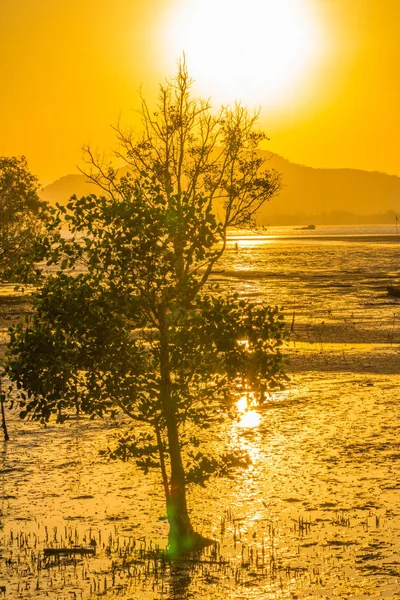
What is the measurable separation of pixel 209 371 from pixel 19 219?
6381 cm

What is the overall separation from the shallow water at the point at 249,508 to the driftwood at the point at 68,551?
0.77 feet

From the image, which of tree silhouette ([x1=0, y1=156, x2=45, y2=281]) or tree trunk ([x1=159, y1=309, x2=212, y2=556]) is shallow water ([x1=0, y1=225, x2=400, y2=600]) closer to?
tree trunk ([x1=159, y1=309, x2=212, y2=556])

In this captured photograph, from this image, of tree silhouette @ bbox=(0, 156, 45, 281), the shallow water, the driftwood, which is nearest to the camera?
the shallow water

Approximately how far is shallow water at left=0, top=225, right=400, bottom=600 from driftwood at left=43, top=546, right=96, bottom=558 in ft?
0.77

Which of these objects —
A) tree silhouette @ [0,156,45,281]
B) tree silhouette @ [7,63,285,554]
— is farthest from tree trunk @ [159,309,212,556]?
tree silhouette @ [0,156,45,281]

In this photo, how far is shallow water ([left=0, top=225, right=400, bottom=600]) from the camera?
72.0 feet

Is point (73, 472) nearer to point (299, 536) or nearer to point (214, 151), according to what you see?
point (299, 536)

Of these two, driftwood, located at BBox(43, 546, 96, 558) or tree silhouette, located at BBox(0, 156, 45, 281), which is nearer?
driftwood, located at BBox(43, 546, 96, 558)

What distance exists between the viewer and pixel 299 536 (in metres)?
24.9

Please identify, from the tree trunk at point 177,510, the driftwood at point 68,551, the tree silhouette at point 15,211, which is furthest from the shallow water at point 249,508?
the tree silhouette at point 15,211

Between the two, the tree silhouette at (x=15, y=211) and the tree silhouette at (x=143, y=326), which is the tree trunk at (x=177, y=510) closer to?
the tree silhouette at (x=143, y=326)

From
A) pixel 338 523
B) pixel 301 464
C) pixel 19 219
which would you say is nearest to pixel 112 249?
pixel 338 523

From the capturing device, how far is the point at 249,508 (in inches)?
1077

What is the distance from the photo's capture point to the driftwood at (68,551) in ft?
77.8
